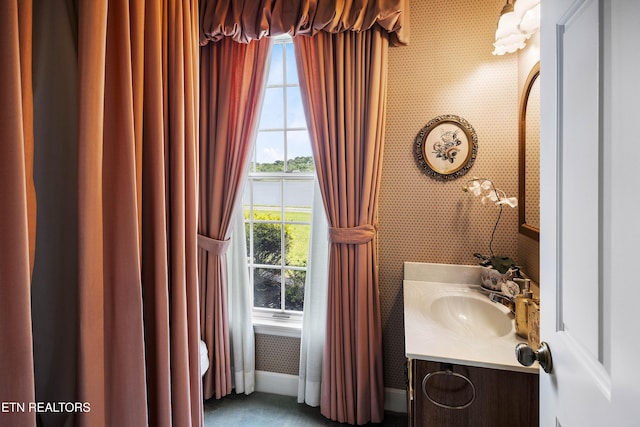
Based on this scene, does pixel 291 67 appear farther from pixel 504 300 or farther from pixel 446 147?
pixel 504 300

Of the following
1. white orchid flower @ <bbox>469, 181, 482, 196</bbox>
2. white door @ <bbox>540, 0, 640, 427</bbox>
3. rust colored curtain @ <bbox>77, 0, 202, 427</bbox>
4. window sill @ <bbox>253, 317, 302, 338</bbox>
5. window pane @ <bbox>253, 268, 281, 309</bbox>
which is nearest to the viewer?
white door @ <bbox>540, 0, 640, 427</bbox>

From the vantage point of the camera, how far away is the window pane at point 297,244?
2145 millimetres

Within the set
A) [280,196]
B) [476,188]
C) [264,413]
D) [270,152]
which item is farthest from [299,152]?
[264,413]

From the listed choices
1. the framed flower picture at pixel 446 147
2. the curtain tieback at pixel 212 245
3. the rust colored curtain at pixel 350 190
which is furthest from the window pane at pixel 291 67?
the curtain tieback at pixel 212 245

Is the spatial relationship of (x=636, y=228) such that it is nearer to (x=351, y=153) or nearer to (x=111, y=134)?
(x=111, y=134)

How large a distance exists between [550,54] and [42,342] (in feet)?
5.06

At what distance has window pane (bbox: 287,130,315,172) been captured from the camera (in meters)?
2.11

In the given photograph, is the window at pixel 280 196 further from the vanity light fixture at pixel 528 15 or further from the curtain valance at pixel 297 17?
the vanity light fixture at pixel 528 15

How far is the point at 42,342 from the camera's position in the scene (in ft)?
2.37

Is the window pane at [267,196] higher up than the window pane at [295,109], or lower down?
lower down

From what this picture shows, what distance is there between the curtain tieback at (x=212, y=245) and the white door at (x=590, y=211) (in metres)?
1.78

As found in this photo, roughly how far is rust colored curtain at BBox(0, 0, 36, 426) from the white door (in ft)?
3.52

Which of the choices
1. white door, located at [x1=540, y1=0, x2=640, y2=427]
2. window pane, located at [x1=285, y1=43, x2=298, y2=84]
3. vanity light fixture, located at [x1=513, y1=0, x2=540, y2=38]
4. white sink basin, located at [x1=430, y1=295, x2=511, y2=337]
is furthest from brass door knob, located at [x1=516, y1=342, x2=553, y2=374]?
window pane, located at [x1=285, y1=43, x2=298, y2=84]

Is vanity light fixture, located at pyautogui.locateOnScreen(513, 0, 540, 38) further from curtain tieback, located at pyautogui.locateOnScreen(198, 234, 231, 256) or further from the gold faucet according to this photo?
curtain tieback, located at pyautogui.locateOnScreen(198, 234, 231, 256)
